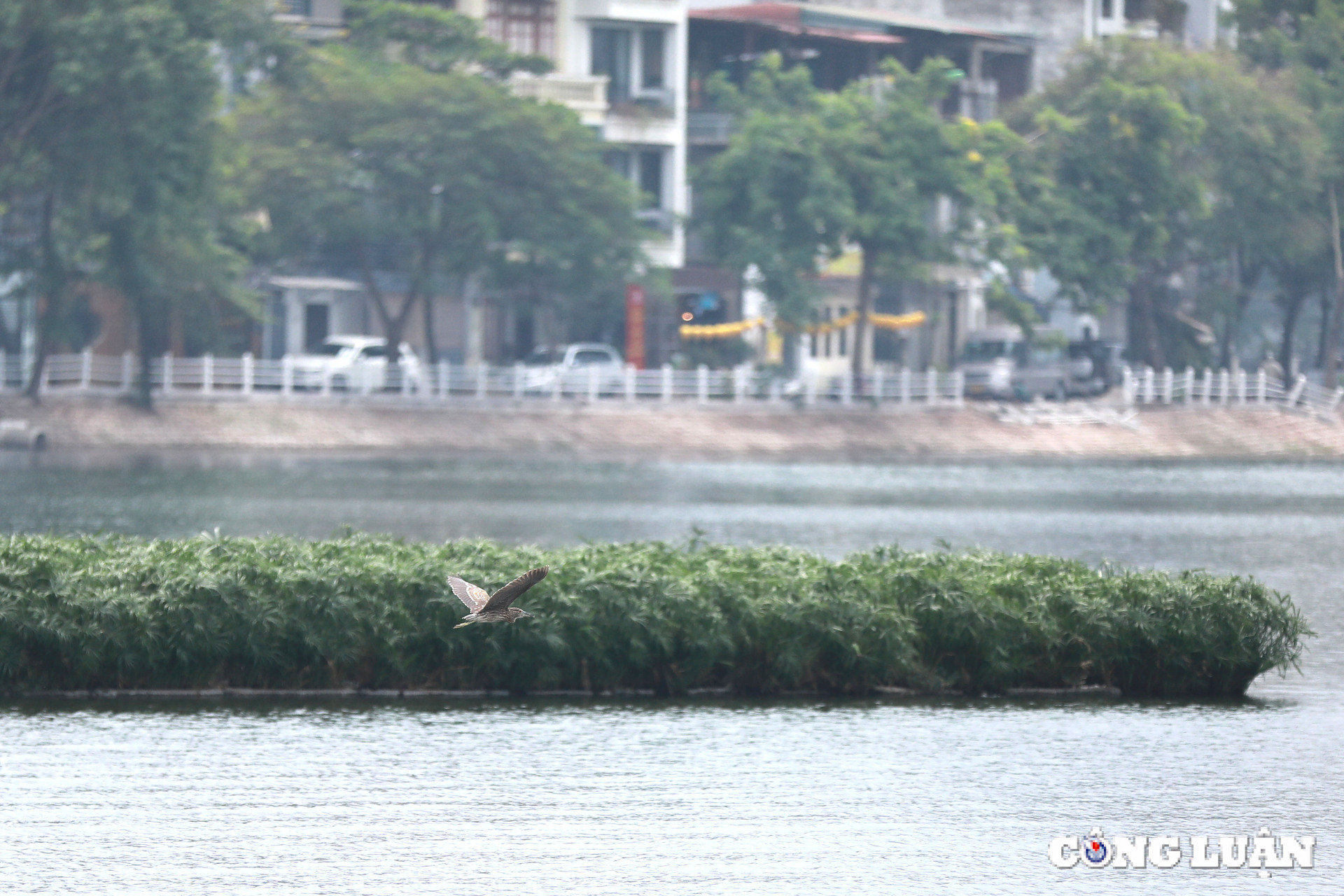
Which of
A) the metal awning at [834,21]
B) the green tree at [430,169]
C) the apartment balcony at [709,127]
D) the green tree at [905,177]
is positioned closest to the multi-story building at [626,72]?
the apartment balcony at [709,127]

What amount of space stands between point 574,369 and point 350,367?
7.80 metres

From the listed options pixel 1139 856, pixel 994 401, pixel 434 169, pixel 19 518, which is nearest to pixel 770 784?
pixel 1139 856

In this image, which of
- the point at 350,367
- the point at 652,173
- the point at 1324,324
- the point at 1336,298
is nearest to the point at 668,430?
the point at 350,367

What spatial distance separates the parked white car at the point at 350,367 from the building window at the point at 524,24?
12879 millimetres

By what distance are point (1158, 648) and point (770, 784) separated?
243 inches

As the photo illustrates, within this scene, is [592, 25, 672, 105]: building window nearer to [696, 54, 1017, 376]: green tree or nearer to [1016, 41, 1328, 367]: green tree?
[696, 54, 1017, 376]: green tree

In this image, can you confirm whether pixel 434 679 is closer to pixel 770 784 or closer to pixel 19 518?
pixel 770 784

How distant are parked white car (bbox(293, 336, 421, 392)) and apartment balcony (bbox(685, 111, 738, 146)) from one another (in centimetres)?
1600

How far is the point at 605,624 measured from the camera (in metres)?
23.1

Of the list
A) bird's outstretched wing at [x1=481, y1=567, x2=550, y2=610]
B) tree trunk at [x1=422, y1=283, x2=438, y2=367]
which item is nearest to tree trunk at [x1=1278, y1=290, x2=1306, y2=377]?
tree trunk at [x1=422, y1=283, x2=438, y2=367]

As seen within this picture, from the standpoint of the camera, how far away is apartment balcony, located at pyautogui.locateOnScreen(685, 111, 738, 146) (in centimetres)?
7988

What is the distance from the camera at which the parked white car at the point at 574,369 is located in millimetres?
70312

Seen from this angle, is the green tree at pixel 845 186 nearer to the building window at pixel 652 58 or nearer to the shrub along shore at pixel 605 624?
the building window at pixel 652 58

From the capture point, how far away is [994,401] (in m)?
78.2
